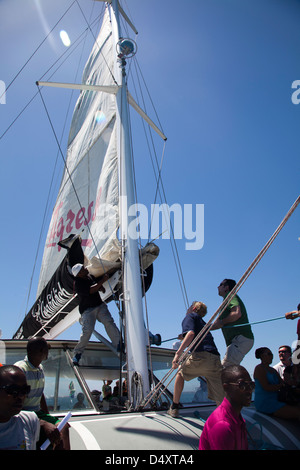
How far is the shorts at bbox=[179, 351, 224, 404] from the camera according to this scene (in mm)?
3266

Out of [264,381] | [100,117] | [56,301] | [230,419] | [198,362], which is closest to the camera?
[230,419]

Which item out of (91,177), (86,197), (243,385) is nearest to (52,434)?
(243,385)

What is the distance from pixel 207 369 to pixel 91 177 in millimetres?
4866

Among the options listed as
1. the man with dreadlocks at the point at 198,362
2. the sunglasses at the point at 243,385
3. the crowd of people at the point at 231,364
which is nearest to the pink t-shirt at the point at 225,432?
the sunglasses at the point at 243,385

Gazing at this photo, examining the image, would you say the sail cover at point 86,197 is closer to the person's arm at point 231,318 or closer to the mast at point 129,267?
the mast at point 129,267

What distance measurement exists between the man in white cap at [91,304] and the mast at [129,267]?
19.4 inches

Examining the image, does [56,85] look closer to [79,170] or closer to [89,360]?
[79,170]

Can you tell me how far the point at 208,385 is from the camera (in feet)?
11.2

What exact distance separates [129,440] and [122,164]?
12.7ft

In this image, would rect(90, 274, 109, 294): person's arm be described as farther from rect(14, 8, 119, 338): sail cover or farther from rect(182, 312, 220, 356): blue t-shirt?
rect(182, 312, 220, 356): blue t-shirt

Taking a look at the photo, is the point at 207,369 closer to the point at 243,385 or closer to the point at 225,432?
the point at 243,385

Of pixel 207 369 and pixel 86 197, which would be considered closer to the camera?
pixel 207 369

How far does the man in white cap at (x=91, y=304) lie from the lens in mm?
4367
